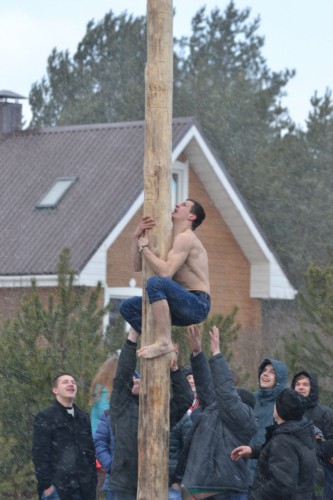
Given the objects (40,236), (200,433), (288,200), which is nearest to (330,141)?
(288,200)

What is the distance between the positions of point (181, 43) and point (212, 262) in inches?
1184

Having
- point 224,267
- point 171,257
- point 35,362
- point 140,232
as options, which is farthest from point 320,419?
point 224,267

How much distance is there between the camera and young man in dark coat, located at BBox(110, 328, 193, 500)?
10594mm

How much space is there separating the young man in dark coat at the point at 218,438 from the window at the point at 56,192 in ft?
62.8

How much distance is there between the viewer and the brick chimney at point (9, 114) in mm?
33812

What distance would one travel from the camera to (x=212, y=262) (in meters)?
31.6

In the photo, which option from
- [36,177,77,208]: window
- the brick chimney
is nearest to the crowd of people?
[36,177,77,208]: window

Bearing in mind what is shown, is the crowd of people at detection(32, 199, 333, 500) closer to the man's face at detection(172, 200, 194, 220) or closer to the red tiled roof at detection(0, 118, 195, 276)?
the man's face at detection(172, 200, 194, 220)

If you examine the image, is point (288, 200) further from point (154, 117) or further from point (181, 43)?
point (154, 117)

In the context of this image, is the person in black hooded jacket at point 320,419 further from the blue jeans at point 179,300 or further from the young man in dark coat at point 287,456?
the blue jeans at point 179,300

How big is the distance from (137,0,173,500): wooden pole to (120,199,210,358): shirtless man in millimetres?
87

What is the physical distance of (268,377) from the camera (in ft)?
38.0

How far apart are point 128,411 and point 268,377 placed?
1350 mm

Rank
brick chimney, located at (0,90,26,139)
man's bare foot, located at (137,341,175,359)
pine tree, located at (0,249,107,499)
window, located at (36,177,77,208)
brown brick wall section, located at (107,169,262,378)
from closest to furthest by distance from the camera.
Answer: man's bare foot, located at (137,341,175,359) < pine tree, located at (0,249,107,499) < window, located at (36,177,77,208) < brown brick wall section, located at (107,169,262,378) < brick chimney, located at (0,90,26,139)
